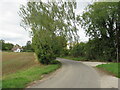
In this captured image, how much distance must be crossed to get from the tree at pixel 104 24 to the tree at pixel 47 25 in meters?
7.64

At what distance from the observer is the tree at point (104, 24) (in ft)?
84.6

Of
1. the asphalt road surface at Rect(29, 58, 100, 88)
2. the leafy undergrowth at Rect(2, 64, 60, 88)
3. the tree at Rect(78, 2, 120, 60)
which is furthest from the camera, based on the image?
the tree at Rect(78, 2, 120, 60)

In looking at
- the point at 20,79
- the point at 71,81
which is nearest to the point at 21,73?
the point at 20,79

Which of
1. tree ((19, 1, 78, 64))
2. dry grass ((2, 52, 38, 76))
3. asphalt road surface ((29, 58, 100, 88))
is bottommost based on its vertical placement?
dry grass ((2, 52, 38, 76))

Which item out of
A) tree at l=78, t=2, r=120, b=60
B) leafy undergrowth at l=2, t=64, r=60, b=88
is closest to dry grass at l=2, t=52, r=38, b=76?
leafy undergrowth at l=2, t=64, r=60, b=88

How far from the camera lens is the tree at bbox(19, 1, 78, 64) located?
816 inches

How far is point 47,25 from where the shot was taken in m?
20.9

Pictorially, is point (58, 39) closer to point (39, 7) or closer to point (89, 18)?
point (39, 7)

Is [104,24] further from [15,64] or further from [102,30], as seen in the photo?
[15,64]

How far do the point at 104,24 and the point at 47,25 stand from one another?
13698 millimetres

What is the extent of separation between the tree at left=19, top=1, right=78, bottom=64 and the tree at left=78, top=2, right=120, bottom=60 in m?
7.64

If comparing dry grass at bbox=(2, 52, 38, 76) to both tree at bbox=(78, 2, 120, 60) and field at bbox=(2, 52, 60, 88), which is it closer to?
field at bbox=(2, 52, 60, 88)

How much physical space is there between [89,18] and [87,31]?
133 inches

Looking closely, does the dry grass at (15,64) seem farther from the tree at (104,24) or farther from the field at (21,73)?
the tree at (104,24)
